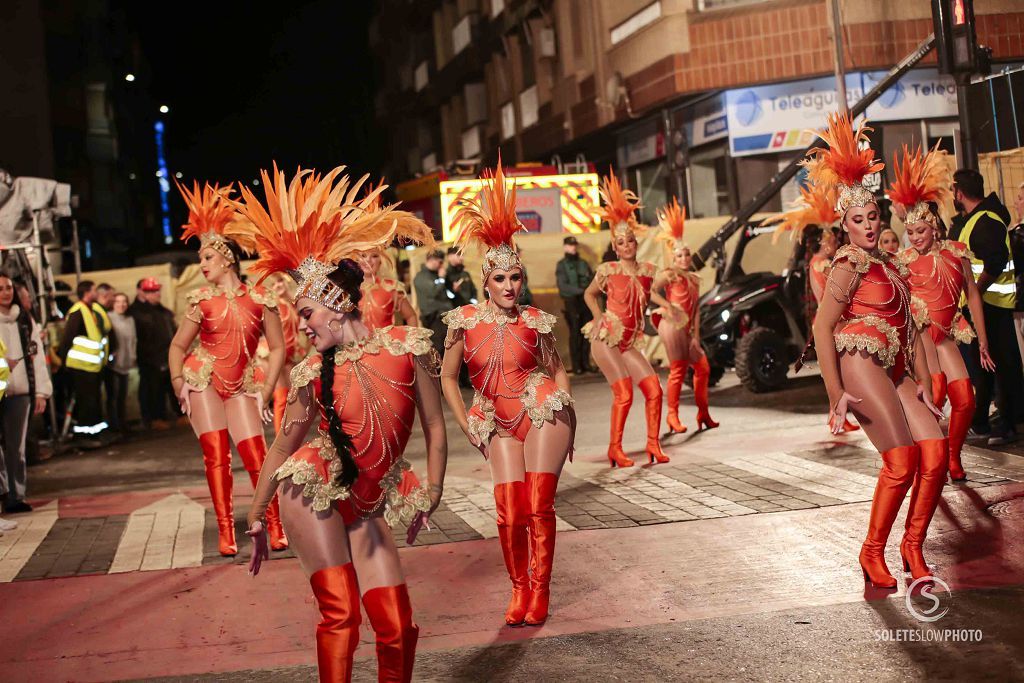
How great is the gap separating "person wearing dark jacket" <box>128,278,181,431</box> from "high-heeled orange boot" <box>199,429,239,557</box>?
10822mm

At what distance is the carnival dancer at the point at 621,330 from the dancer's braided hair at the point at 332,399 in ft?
22.0

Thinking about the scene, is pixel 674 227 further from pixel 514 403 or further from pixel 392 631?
pixel 392 631

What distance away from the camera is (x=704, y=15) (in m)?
27.1

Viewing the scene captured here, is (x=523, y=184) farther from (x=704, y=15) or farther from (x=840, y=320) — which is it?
(x=840, y=320)

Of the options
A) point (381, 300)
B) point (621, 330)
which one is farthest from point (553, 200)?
point (621, 330)

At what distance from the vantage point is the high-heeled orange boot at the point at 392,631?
4.68m

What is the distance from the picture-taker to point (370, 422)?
4.91 metres

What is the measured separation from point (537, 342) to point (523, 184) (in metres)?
17.5

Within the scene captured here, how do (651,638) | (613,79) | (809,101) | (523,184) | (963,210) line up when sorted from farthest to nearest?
(613,79) → (809,101) → (523,184) → (963,210) → (651,638)

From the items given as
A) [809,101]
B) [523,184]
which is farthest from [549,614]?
[809,101]

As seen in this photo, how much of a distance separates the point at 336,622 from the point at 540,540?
2.10 metres

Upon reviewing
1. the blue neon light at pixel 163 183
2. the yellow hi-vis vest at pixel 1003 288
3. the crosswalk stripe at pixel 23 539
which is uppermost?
the blue neon light at pixel 163 183

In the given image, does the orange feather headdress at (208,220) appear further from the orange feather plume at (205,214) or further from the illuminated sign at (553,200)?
the illuminated sign at (553,200)

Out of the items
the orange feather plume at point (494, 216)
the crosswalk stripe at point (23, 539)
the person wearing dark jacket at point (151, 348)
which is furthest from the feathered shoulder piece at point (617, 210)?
the person wearing dark jacket at point (151, 348)
